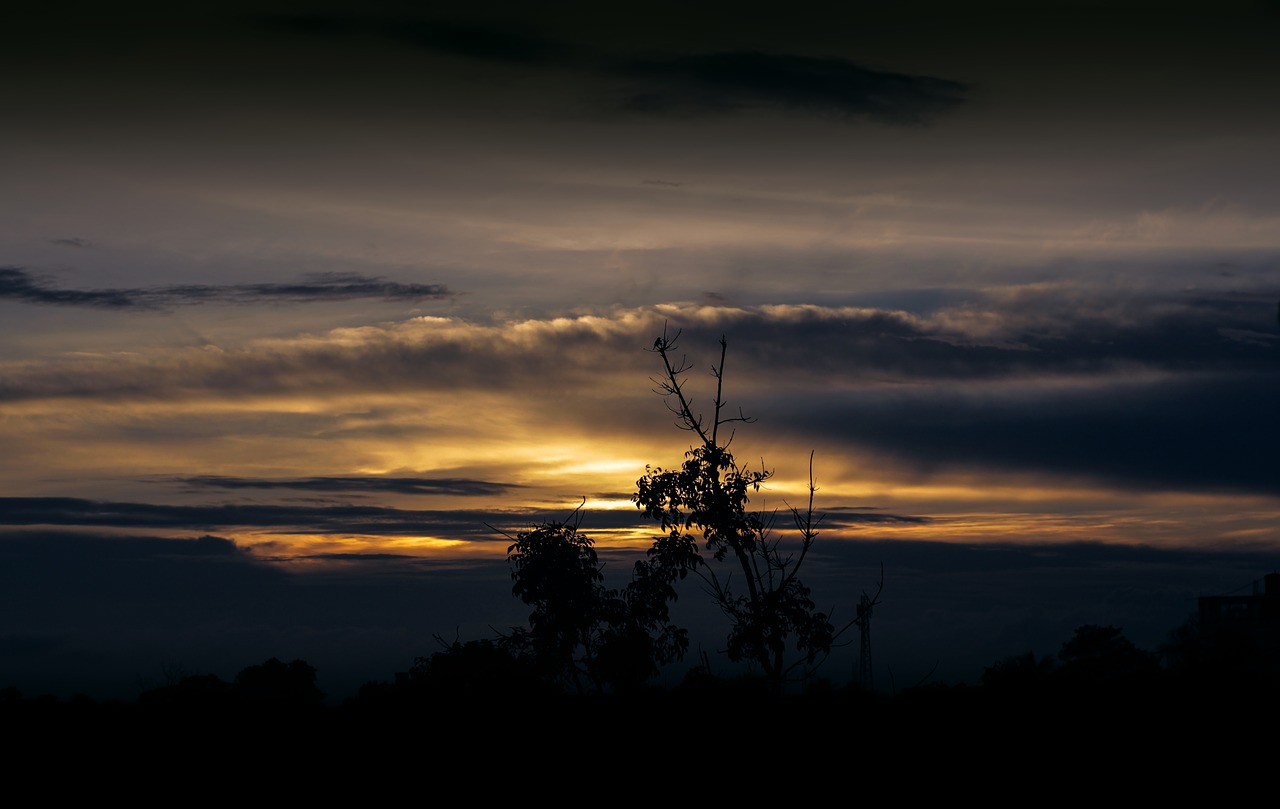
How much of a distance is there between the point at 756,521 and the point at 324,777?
1905 cm

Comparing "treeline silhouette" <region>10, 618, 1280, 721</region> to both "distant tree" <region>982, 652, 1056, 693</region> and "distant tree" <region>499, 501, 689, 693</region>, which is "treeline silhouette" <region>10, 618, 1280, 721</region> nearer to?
"distant tree" <region>982, 652, 1056, 693</region>

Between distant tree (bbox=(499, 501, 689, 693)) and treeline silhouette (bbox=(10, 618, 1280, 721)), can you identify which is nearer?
treeline silhouette (bbox=(10, 618, 1280, 721))

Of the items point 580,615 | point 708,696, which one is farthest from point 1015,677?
point 580,615

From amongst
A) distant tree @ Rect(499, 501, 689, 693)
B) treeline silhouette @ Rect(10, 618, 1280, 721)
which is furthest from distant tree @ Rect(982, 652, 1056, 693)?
distant tree @ Rect(499, 501, 689, 693)

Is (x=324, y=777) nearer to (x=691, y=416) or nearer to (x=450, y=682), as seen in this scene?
(x=450, y=682)

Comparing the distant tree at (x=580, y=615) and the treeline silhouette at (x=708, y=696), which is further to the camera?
the distant tree at (x=580, y=615)

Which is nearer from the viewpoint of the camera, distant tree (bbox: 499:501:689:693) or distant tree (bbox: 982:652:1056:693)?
distant tree (bbox: 982:652:1056:693)

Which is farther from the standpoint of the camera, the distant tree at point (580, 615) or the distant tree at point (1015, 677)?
the distant tree at point (580, 615)

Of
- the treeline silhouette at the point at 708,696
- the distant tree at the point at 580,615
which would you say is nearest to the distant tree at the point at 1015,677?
the treeline silhouette at the point at 708,696

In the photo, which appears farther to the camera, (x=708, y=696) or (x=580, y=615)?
(x=580, y=615)

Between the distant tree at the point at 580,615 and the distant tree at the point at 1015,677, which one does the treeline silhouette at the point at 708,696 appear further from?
the distant tree at the point at 580,615

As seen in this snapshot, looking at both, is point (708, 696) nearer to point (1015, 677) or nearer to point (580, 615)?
point (1015, 677)

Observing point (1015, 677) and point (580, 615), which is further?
point (580, 615)

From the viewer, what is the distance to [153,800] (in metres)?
10.8
